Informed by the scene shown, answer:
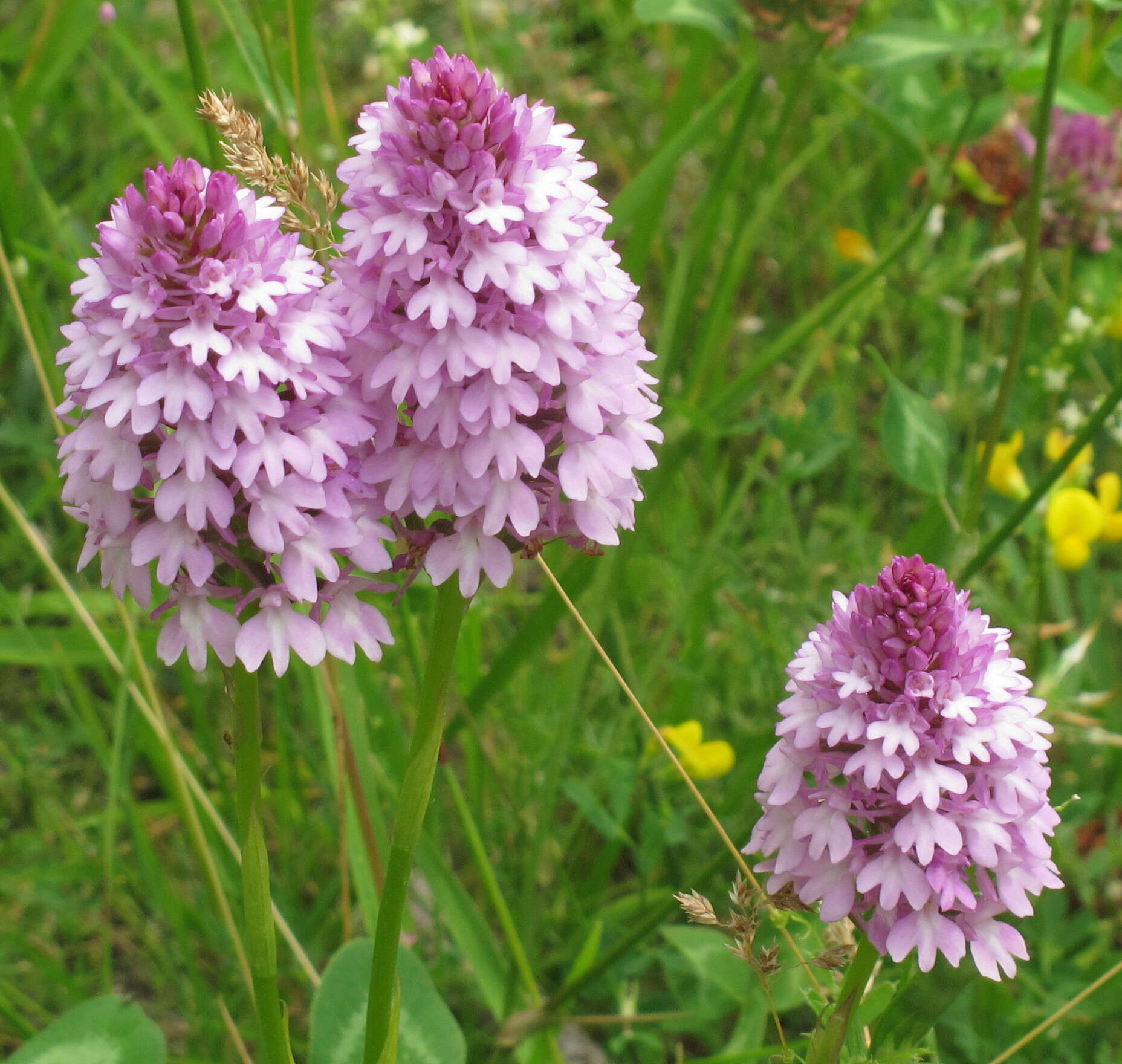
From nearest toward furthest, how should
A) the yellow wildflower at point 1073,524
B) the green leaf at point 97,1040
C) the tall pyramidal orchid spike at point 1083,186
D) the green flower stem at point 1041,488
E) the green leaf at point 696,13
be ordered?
the green leaf at point 97,1040 → the green flower stem at point 1041,488 → the green leaf at point 696,13 → the yellow wildflower at point 1073,524 → the tall pyramidal orchid spike at point 1083,186

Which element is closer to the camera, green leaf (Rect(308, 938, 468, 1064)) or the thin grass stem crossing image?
the thin grass stem crossing image

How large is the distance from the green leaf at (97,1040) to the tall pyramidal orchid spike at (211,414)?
0.60m

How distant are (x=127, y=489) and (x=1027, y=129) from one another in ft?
7.00

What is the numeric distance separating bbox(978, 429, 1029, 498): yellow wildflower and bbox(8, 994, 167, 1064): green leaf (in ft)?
5.03

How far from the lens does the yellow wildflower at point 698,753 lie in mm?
1806

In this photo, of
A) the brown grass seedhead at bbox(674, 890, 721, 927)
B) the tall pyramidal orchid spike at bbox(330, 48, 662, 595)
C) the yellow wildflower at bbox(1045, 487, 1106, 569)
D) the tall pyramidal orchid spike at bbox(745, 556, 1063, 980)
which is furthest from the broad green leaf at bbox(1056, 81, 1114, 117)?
the brown grass seedhead at bbox(674, 890, 721, 927)

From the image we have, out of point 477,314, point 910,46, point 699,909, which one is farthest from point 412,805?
point 910,46

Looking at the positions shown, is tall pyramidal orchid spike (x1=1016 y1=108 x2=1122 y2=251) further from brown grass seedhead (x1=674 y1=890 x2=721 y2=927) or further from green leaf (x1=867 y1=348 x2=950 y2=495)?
brown grass seedhead (x1=674 y1=890 x2=721 y2=927)

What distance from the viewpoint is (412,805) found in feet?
3.15

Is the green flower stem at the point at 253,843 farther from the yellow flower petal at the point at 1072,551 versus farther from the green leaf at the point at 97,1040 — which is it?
the yellow flower petal at the point at 1072,551

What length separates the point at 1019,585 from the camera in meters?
2.38

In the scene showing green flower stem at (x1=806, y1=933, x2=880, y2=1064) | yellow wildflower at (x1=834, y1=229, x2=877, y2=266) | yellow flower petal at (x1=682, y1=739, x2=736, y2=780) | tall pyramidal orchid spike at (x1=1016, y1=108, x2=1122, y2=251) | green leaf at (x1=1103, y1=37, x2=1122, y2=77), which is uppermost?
green leaf at (x1=1103, y1=37, x2=1122, y2=77)

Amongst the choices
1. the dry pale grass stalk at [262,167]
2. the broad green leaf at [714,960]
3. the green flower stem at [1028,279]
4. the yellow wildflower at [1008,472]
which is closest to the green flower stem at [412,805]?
the dry pale grass stalk at [262,167]

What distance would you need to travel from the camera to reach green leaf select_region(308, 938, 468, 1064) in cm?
126
